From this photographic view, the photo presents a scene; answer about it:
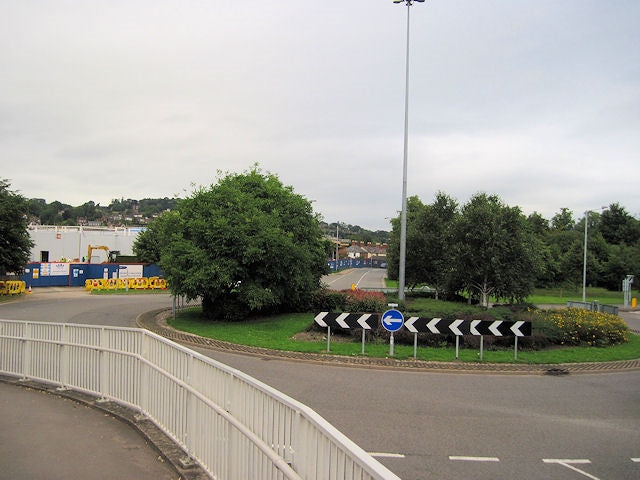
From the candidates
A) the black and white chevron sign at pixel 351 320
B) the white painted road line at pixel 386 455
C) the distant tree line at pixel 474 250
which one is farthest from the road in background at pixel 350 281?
the white painted road line at pixel 386 455

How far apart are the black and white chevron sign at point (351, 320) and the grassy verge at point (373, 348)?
2.60 ft

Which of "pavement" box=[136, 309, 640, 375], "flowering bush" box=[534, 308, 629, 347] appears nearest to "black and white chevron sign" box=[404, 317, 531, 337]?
"pavement" box=[136, 309, 640, 375]

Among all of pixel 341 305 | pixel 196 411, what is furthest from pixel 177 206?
pixel 196 411

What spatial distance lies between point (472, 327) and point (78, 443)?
11.4 m

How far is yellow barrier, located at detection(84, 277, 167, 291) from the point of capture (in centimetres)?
4072

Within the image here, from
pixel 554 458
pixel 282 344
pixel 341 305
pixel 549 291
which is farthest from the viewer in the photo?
pixel 549 291

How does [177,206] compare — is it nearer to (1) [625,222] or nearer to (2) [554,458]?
(2) [554,458]

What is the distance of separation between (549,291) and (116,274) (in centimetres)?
4886

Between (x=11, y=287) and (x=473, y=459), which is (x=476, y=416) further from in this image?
(x=11, y=287)

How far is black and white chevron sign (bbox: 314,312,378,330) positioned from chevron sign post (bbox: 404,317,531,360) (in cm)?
110

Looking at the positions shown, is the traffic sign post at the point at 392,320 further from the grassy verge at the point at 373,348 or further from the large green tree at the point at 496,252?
the large green tree at the point at 496,252

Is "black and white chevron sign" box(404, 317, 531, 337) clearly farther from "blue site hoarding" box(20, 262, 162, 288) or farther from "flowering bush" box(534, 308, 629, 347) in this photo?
"blue site hoarding" box(20, 262, 162, 288)

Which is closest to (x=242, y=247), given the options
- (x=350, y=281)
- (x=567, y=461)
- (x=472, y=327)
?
(x=472, y=327)

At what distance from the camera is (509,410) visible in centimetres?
1013
